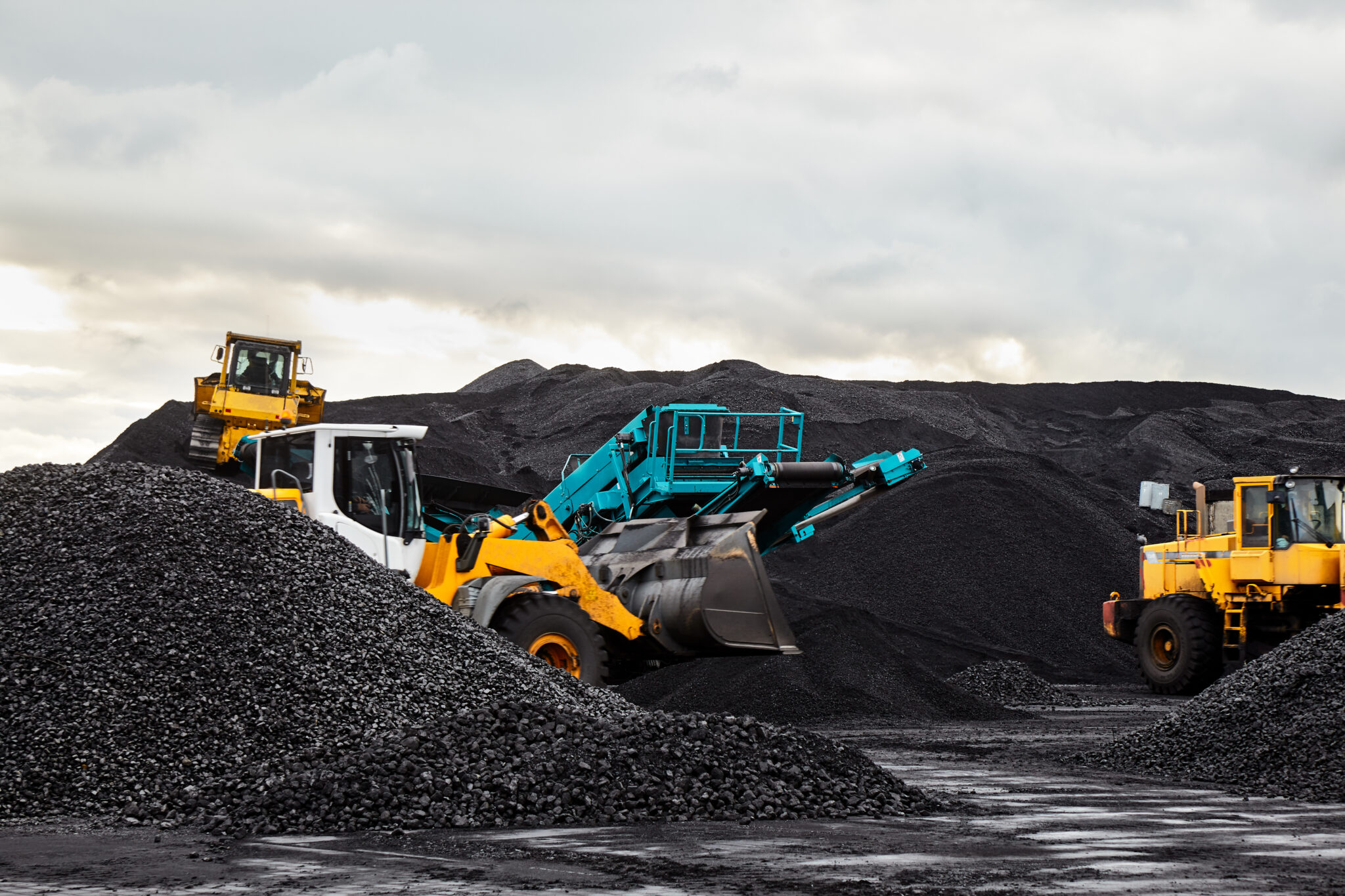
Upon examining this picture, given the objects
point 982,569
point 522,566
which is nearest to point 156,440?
point 982,569

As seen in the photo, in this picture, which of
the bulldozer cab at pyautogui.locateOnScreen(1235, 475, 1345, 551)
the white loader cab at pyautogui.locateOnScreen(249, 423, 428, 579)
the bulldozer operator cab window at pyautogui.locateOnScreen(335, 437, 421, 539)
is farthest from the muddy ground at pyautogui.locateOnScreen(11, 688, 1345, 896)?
the bulldozer cab at pyautogui.locateOnScreen(1235, 475, 1345, 551)

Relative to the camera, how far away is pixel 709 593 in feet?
34.8

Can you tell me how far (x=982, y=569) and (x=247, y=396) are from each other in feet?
36.3

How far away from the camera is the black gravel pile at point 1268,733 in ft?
24.5

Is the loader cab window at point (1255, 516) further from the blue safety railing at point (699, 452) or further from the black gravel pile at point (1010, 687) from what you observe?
the blue safety railing at point (699, 452)

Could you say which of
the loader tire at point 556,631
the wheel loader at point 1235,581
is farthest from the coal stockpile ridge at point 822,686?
the wheel loader at point 1235,581

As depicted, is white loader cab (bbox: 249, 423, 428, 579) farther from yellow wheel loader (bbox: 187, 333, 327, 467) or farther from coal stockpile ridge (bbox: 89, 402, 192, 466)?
coal stockpile ridge (bbox: 89, 402, 192, 466)

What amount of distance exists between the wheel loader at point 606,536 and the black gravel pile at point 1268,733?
3.15m

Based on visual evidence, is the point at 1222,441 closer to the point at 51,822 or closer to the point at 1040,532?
the point at 1040,532

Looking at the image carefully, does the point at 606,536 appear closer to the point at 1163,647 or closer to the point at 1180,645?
the point at 1180,645

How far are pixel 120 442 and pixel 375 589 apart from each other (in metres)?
20.8

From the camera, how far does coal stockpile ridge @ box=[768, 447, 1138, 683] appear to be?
1705cm

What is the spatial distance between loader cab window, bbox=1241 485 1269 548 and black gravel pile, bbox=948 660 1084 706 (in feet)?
8.01

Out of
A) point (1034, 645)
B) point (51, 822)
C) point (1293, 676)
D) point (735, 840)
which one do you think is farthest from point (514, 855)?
point (1034, 645)
